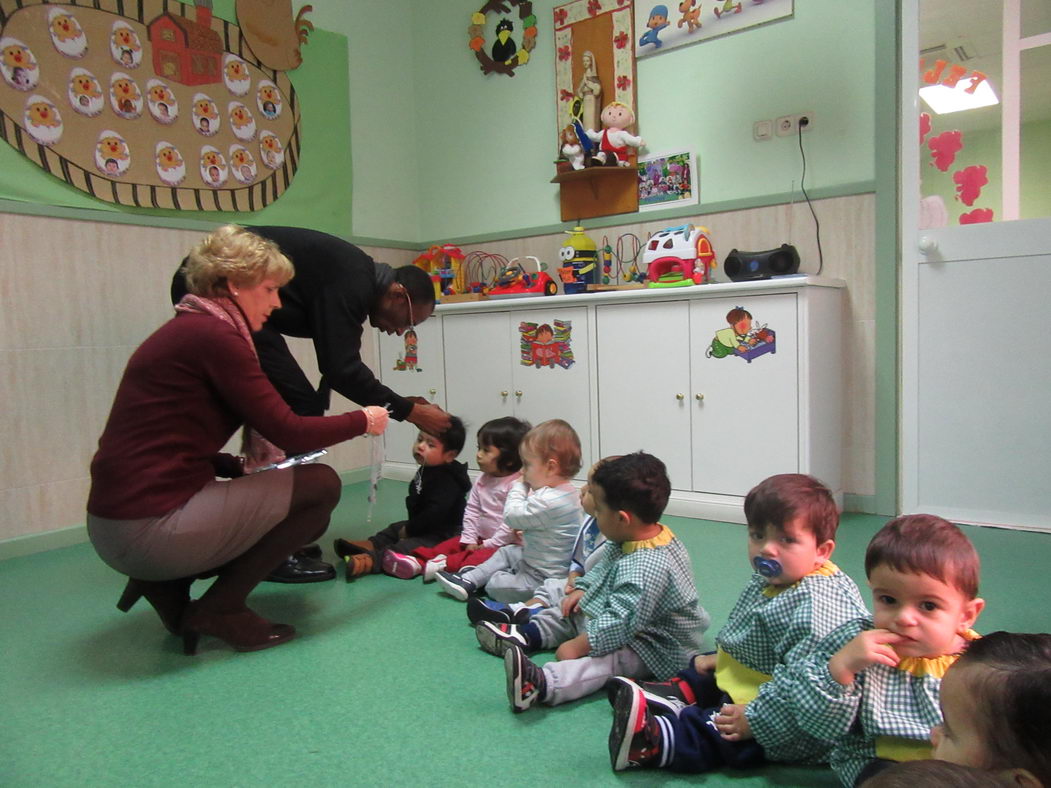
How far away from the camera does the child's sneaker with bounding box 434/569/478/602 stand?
7.47 feet

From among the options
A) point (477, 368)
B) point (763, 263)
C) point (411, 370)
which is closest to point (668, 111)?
point (763, 263)

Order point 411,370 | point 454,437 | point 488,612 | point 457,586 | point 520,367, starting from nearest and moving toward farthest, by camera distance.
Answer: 1. point 488,612
2. point 457,586
3. point 454,437
4. point 520,367
5. point 411,370

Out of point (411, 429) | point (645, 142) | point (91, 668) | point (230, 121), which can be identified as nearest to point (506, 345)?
point (411, 429)

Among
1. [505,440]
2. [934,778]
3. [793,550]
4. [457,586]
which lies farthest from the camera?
[505,440]

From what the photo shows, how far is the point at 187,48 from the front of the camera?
11.1 feet

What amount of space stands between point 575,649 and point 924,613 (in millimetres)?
861

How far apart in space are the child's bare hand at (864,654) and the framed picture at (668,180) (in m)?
2.75

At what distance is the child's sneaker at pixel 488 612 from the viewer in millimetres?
1962

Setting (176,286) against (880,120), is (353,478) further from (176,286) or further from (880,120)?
(880,120)

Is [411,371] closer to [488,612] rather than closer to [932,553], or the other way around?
[488,612]

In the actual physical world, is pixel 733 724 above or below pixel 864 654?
below

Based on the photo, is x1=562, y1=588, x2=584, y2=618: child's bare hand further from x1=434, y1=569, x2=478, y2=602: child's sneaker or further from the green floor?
x1=434, y1=569, x2=478, y2=602: child's sneaker

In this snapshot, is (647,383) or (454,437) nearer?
(454,437)

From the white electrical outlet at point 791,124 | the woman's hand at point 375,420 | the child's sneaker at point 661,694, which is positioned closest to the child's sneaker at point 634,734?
the child's sneaker at point 661,694
